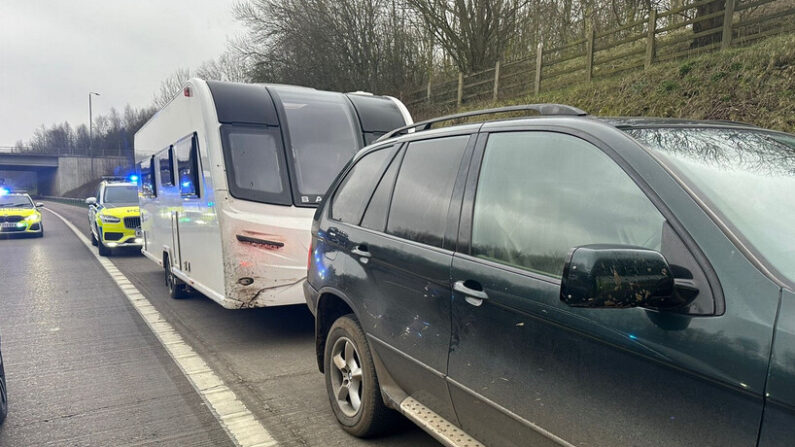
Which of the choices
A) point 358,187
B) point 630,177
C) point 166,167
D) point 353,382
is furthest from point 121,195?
point 630,177

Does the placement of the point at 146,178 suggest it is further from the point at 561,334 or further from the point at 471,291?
the point at 561,334

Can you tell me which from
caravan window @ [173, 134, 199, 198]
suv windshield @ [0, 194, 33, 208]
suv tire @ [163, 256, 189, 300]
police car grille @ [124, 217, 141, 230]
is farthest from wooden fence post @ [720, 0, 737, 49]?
suv windshield @ [0, 194, 33, 208]

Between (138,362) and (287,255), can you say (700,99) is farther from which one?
(138,362)

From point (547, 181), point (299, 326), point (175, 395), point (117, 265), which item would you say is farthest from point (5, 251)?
point (547, 181)

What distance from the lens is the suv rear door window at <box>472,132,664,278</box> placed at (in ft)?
6.20

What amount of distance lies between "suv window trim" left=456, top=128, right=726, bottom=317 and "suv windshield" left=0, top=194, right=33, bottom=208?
2058 cm

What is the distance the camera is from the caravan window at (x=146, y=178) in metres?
8.94

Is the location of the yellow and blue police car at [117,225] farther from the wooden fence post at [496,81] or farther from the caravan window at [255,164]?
the wooden fence post at [496,81]

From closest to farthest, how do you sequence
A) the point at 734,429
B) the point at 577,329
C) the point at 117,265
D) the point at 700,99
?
the point at 734,429, the point at 577,329, the point at 700,99, the point at 117,265

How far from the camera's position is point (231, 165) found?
5.65 meters

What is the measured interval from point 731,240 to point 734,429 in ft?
1.70

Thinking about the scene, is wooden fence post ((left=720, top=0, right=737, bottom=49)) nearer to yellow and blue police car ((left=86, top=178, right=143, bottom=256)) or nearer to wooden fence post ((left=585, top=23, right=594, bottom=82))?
wooden fence post ((left=585, top=23, right=594, bottom=82))

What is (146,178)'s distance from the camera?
31.1ft

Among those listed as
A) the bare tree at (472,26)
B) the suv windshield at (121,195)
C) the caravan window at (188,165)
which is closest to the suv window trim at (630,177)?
the caravan window at (188,165)
